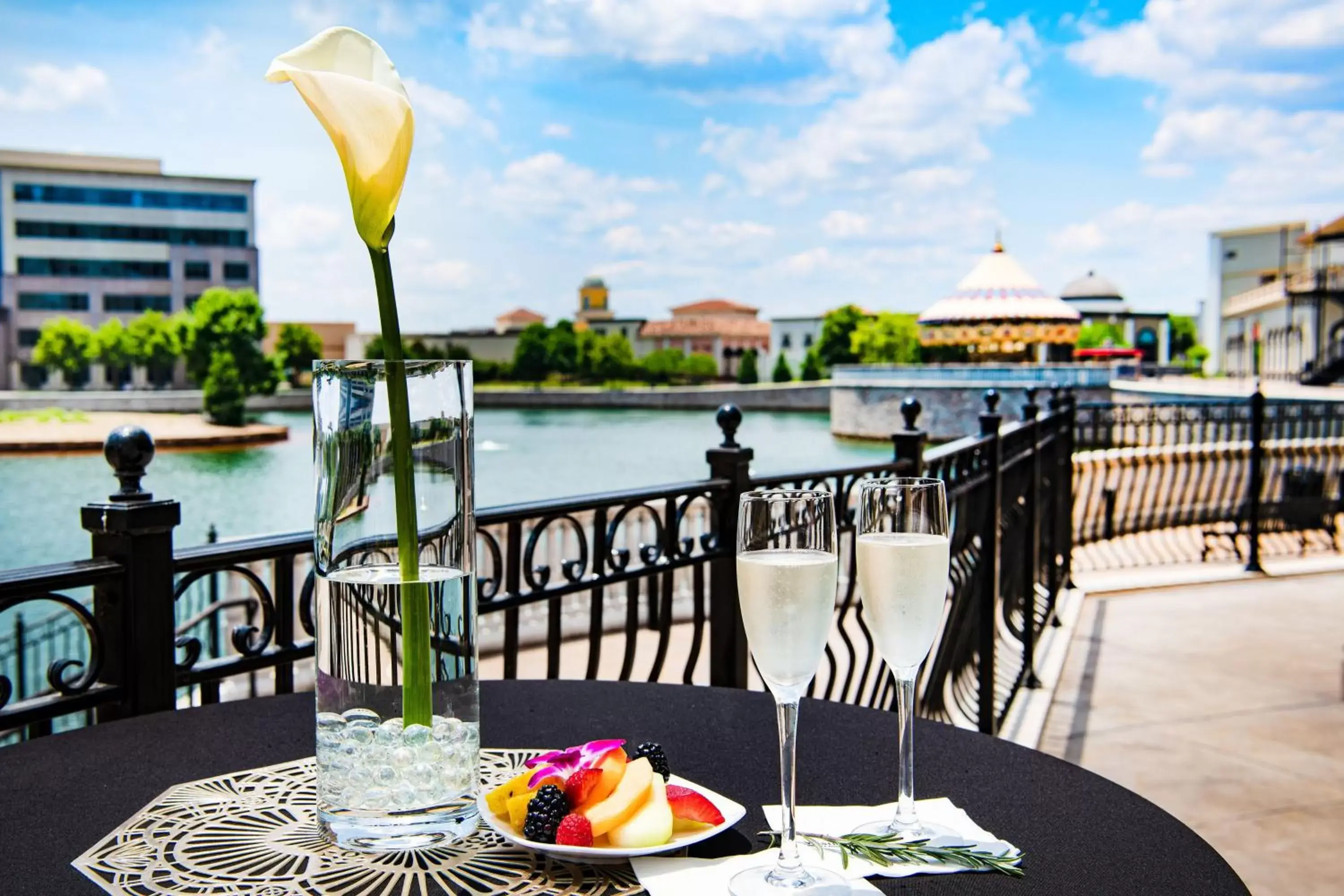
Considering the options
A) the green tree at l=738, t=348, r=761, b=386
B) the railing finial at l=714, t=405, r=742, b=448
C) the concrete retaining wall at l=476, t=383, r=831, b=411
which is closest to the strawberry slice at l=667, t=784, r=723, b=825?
the railing finial at l=714, t=405, r=742, b=448

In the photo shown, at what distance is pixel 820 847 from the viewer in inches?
34.4

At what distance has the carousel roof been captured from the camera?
3672cm

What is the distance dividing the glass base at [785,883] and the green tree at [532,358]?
6968 centimetres

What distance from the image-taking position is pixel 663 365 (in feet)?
249

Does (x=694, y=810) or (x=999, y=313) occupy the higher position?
(x=999, y=313)

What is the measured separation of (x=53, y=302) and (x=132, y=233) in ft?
23.6

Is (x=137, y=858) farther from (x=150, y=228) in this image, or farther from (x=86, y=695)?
(x=150, y=228)

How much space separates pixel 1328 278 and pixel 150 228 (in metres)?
69.8

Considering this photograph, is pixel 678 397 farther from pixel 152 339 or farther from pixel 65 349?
pixel 65 349

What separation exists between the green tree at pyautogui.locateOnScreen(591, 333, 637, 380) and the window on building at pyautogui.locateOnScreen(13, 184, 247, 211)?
2690 cm

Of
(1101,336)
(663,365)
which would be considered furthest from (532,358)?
(1101,336)

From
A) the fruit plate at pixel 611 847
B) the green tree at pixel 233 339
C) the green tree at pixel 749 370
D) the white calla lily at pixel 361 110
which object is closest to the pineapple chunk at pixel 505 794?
the fruit plate at pixel 611 847

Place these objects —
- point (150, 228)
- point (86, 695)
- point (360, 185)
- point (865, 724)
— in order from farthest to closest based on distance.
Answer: point (150, 228) → point (86, 695) → point (865, 724) → point (360, 185)

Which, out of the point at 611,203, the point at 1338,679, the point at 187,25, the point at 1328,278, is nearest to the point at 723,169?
the point at 611,203
